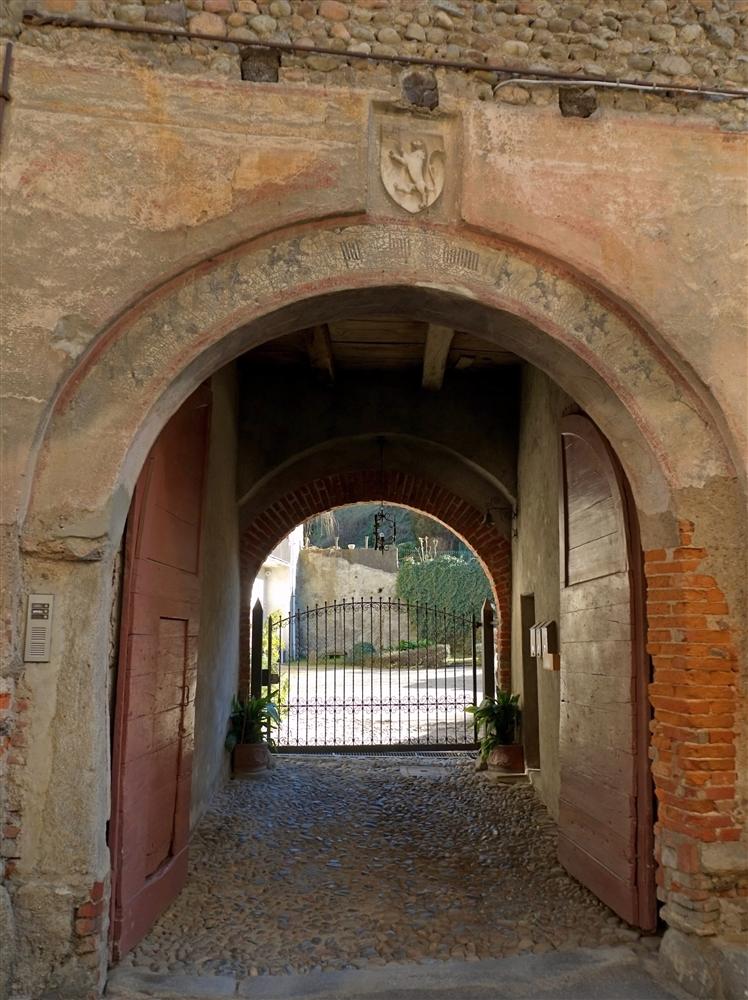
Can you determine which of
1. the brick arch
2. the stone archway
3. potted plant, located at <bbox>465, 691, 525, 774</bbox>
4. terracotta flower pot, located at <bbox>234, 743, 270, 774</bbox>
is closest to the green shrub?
the brick arch

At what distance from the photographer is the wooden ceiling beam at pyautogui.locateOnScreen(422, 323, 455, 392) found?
20.8ft

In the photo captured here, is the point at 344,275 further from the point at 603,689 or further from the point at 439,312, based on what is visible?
the point at 603,689

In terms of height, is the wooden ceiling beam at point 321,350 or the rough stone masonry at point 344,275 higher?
the wooden ceiling beam at point 321,350

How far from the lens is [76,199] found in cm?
343

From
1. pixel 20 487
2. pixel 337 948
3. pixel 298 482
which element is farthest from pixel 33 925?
pixel 298 482

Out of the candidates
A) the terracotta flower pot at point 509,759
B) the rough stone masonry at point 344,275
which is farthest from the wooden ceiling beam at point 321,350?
the terracotta flower pot at point 509,759

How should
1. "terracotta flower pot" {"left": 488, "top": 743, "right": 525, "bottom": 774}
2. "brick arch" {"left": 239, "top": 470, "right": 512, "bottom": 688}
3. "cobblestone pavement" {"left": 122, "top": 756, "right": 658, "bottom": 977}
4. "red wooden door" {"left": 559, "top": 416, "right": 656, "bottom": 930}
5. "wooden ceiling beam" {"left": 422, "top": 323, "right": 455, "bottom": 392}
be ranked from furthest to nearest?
"brick arch" {"left": 239, "top": 470, "right": 512, "bottom": 688}
"terracotta flower pot" {"left": 488, "top": 743, "right": 525, "bottom": 774}
"wooden ceiling beam" {"left": 422, "top": 323, "right": 455, "bottom": 392}
"red wooden door" {"left": 559, "top": 416, "right": 656, "bottom": 930}
"cobblestone pavement" {"left": 122, "top": 756, "right": 658, "bottom": 977}

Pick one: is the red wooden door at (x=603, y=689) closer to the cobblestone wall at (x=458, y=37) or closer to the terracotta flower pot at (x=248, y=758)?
the cobblestone wall at (x=458, y=37)

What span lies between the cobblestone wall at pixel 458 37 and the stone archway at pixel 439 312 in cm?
88

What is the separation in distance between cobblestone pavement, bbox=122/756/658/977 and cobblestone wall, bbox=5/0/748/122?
4.18 metres

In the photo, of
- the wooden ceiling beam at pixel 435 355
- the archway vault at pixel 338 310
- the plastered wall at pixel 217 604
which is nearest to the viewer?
the archway vault at pixel 338 310

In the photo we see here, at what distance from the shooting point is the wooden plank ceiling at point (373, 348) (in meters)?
6.59

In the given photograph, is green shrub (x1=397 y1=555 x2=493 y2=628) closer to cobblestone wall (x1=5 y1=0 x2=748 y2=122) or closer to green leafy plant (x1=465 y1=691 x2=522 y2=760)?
green leafy plant (x1=465 y1=691 x2=522 y2=760)

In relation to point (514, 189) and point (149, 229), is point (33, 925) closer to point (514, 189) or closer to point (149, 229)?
point (149, 229)
